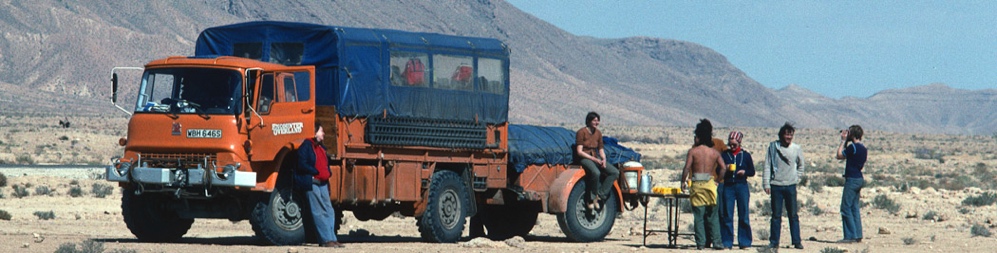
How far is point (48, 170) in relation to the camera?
44781mm

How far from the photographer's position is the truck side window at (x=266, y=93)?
58.0ft

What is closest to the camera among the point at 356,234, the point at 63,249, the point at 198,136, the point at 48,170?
the point at 63,249

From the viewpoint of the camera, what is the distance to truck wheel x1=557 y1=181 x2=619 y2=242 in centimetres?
2147

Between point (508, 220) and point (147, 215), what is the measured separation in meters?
5.90

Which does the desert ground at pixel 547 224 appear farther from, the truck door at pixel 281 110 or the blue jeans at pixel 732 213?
the truck door at pixel 281 110

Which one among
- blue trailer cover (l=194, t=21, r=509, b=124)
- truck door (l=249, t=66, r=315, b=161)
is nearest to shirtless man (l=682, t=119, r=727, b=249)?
blue trailer cover (l=194, t=21, r=509, b=124)

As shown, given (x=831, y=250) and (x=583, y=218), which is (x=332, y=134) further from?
(x=831, y=250)

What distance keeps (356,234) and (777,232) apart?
654cm

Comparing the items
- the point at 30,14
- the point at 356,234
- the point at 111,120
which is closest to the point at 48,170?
the point at 356,234

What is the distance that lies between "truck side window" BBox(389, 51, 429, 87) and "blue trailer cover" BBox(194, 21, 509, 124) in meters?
0.07

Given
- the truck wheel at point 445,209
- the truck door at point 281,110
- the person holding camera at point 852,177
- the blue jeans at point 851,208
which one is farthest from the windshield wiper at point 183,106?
the blue jeans at point 851,208

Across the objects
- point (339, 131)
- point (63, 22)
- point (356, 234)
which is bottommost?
point (356, 234)

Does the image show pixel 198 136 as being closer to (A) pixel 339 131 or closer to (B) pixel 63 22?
(A) pixel 339 131

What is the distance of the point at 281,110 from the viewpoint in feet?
58.8
